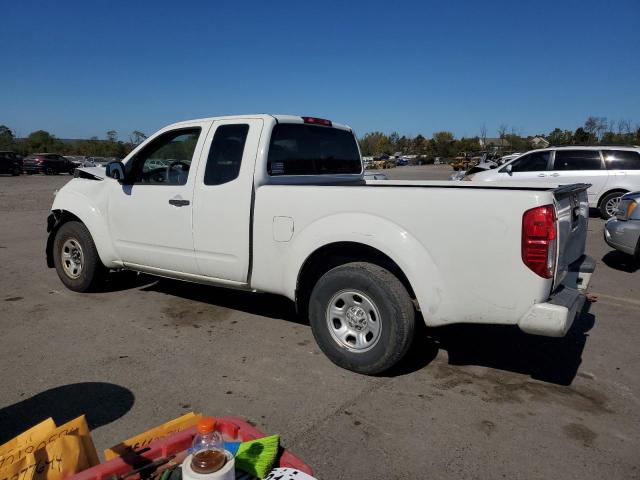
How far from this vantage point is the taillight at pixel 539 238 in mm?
2893

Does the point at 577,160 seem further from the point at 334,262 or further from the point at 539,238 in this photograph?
the point at 539,238

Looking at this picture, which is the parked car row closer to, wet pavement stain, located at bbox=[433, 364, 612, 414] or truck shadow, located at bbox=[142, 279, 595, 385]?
truck shadow, located at bbox=[142, 279, 595, 385]

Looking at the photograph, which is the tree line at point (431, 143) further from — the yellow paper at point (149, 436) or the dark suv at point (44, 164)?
the yellow paper at point (149, 436)

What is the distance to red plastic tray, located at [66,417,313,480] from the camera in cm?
182

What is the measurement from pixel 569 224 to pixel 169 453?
2926 millimetres

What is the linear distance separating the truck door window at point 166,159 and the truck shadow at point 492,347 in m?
1.43

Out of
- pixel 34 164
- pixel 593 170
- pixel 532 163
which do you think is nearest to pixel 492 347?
pixel 593 170

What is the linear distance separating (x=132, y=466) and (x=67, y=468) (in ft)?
0.82

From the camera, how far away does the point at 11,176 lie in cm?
3133

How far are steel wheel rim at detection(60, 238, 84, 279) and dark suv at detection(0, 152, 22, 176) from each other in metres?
30.4

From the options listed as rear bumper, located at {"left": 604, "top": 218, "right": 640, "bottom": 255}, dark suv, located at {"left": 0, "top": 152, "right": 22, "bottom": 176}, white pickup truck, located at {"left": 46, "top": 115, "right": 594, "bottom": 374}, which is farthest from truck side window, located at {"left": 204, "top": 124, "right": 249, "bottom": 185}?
dark suv, located at {"left": 0, "top": 152, "right": 22, "bottom": 176}

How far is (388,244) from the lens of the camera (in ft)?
11.0

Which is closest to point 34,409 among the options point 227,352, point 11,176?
point 227,352

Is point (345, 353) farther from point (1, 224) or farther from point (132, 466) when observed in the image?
point (1, 224)
